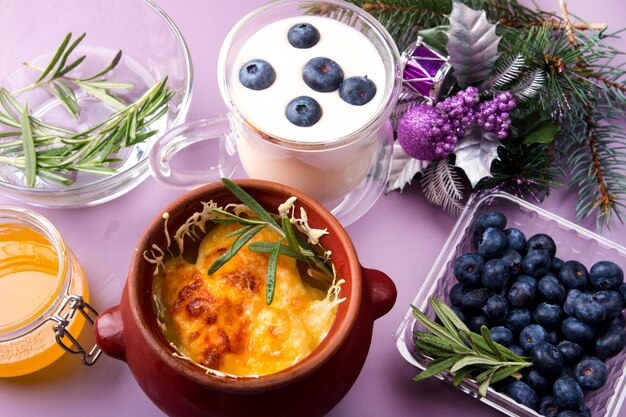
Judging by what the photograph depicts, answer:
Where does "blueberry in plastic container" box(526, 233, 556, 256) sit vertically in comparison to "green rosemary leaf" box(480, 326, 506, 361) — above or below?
above

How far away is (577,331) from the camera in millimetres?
997

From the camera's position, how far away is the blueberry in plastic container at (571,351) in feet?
3.27

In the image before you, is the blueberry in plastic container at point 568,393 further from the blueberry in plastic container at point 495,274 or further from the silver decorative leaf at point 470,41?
the silver decorative leaf at point 470,41

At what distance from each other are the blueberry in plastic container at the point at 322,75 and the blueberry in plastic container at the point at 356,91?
12 millimetres

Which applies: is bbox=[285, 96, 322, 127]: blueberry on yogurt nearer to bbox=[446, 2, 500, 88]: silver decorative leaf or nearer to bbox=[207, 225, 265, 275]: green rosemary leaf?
bbox=[207, 225, 265, 275]: green rosemary leaf

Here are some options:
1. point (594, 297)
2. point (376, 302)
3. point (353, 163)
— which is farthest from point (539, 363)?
point (353, 163)

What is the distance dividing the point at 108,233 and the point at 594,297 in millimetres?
702

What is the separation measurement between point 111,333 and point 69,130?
0.45 metres

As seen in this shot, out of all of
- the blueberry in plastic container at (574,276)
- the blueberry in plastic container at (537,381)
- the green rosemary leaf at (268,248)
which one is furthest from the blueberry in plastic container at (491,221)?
the green rosemary leaf at (268,248)

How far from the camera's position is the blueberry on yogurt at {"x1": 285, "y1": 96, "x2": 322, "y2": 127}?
94 centimetres

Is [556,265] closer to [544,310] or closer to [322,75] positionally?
[544,310]

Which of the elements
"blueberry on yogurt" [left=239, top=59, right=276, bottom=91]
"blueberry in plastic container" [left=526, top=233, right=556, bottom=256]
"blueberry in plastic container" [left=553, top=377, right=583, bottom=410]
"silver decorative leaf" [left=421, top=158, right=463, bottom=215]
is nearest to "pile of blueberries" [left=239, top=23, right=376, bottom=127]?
"blueberry on yogurt" [left=239, top=59, right=276, bottom=91]

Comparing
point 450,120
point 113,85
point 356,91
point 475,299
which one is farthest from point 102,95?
point 475,299

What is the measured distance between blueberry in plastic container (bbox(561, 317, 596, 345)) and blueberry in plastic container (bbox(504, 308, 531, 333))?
0.05 m
